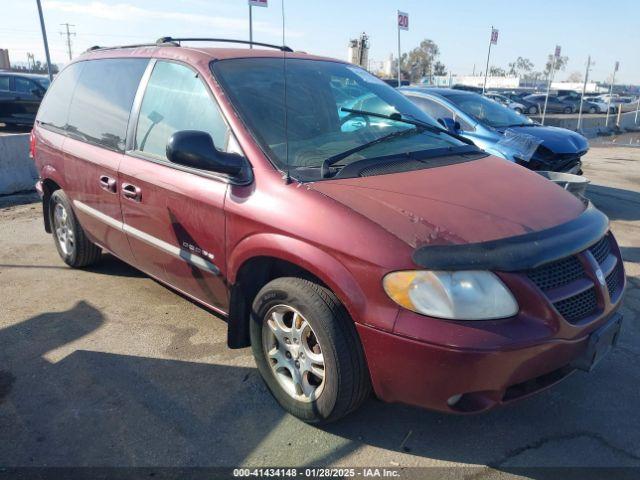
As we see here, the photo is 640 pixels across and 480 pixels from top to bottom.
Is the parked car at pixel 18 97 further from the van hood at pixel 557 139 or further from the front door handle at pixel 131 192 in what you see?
the front door handle at pixel 131 192

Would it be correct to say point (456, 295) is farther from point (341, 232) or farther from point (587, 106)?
point (587, 106)

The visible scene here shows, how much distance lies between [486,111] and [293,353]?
261 inches

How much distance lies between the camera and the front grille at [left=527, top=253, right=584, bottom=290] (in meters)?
2.22

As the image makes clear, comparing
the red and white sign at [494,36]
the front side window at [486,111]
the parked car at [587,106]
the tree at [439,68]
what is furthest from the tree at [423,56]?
the front side window at [486,111]

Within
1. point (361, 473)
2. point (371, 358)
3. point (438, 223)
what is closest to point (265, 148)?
point (438, 223)

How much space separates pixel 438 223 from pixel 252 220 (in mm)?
928

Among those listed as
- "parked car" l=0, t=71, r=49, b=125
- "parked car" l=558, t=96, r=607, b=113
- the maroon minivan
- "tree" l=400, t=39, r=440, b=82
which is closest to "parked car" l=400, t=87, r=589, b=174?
the maroon minivan

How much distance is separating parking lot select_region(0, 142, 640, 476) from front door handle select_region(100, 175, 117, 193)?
3.14 ft

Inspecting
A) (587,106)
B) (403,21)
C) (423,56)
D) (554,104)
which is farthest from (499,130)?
(423,56)

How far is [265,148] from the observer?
278 centimetres

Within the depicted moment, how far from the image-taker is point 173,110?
3.27 m

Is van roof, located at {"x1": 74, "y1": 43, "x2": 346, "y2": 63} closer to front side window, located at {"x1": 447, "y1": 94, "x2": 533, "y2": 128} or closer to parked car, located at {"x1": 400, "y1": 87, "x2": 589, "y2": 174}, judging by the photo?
parked car, located at {"x1": 400, "y1": 87, "x2": 589, "y2": 174}

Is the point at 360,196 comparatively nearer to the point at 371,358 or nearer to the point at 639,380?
the point at 371,358

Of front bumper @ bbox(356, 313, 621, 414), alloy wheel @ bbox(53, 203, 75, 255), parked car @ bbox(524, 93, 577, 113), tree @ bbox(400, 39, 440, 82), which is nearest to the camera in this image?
front bumper @ bbox(356, 313, 621, 414)
